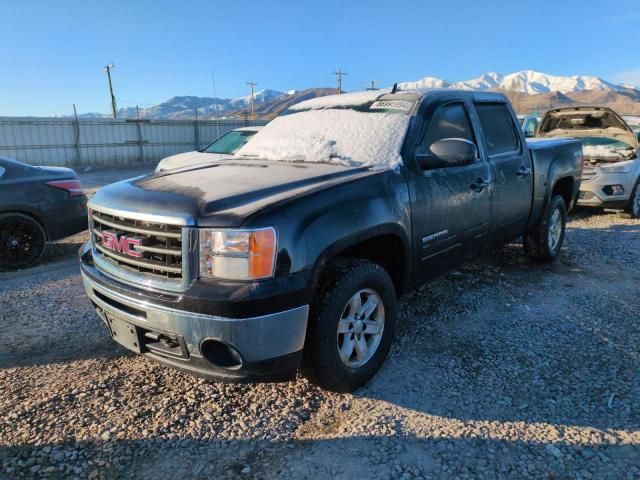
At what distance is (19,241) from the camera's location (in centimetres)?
575

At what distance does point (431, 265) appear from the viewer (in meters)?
3.52

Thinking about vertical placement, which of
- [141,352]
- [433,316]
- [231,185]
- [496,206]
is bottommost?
[433,316]

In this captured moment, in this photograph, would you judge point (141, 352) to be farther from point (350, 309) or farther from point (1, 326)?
point (1, 326)

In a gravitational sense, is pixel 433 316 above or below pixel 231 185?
below

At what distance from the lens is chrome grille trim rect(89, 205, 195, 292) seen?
7.93 feet

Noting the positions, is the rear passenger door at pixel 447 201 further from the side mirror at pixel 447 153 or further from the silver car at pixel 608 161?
the silver car at pixel 608 161

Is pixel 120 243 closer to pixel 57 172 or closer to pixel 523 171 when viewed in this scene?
pixel 523 171

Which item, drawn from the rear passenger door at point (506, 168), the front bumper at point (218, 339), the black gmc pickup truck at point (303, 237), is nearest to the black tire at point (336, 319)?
the black gmc pickup truck at point (303, 237)

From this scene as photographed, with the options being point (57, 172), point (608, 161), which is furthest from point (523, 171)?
point (57, 172)

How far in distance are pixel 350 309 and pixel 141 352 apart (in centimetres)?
120

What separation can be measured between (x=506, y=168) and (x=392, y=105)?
1335 millimetres

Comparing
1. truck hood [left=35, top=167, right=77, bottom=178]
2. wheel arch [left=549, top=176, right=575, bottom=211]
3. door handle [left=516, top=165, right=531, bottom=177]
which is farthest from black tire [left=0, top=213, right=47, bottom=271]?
wheel arch [left=549, top=176, right=575, bottom=211]

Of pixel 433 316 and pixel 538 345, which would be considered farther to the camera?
pixel 433 316

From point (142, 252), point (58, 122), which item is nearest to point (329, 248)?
point (142, 252)
